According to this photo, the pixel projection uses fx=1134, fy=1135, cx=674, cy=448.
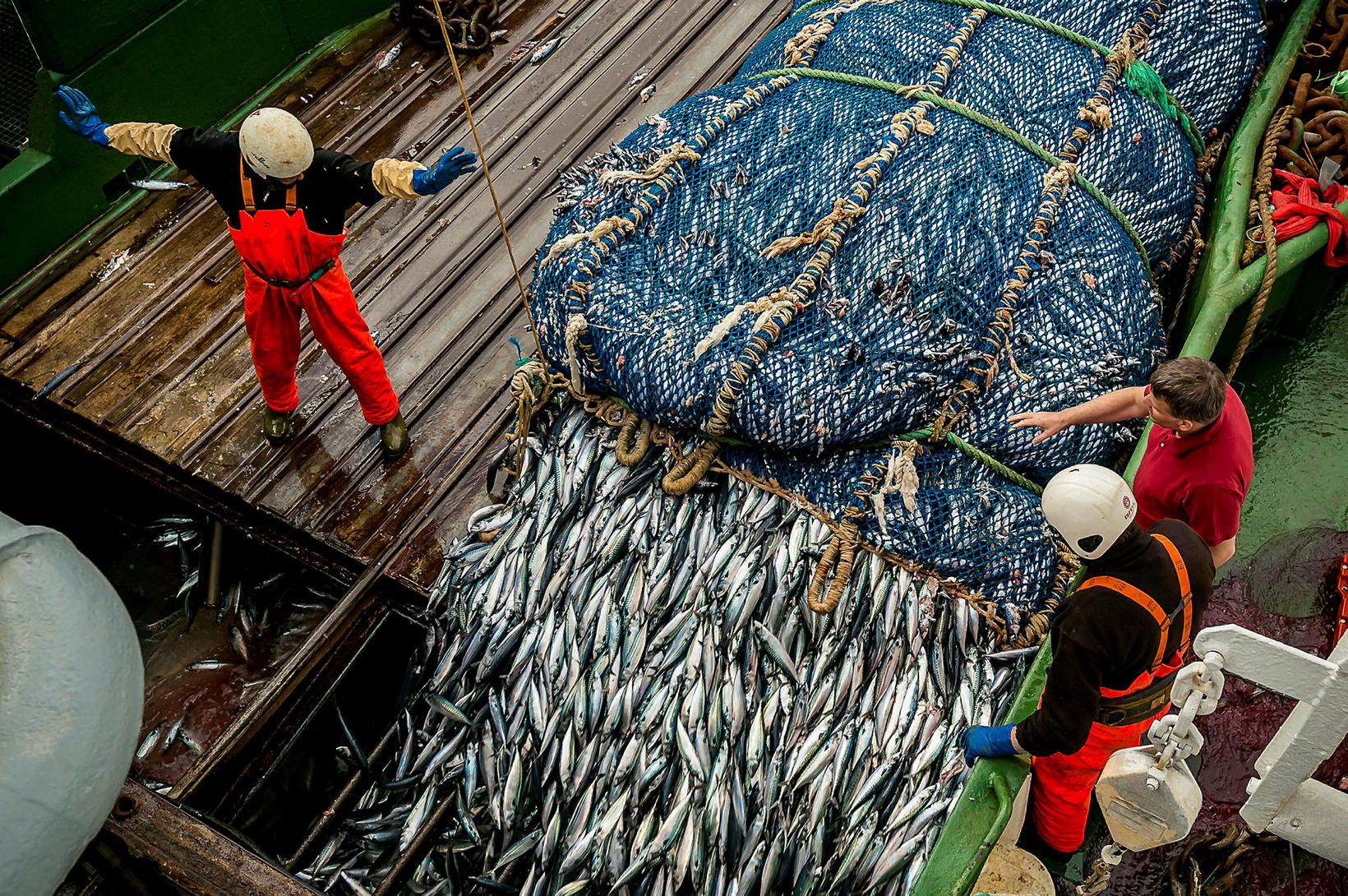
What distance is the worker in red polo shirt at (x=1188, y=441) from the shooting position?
159 inches

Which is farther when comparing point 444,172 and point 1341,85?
point 1341,85

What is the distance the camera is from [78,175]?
7.11 metres

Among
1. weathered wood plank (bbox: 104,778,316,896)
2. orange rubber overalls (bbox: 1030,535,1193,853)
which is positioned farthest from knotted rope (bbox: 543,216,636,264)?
weathered wood plank (bbox: 104,778,316,896)

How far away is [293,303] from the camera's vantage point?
18.8 ft

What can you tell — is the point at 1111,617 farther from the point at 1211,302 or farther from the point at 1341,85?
the point at 1341,85

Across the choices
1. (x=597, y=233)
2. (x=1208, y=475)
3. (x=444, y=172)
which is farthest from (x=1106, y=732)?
(x=444, y=172)

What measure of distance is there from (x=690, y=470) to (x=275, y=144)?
2.37 meters

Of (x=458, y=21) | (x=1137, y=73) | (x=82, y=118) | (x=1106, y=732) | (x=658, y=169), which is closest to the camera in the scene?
(x=1106, y=732)

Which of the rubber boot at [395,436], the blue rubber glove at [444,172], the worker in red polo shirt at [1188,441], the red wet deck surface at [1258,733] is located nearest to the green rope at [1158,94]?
the worker in red polo shirt at [1188,441]

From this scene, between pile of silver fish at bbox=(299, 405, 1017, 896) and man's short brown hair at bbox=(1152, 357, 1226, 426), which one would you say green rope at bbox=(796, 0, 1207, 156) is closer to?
man's short brown hair at bbox=(1152, 357, 1226, 426)

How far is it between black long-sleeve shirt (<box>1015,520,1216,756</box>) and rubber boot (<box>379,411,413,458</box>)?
3.65 metres

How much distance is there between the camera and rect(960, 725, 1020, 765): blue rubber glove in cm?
420

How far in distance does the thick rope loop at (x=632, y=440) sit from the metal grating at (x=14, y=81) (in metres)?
4.74

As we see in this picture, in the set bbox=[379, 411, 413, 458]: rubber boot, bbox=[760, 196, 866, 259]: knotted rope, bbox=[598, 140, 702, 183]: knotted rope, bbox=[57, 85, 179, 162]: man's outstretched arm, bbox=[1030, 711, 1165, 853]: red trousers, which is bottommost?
bbox=[1030, 711, 1165, 853]: red trousers
